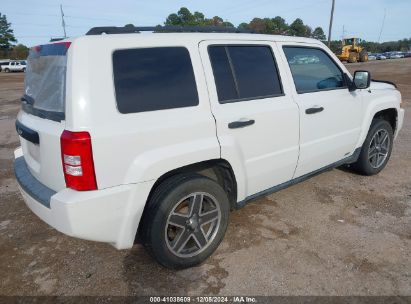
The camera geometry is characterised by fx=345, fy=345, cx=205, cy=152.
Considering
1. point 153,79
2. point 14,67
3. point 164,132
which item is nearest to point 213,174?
point 164,132

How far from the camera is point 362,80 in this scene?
4039 mm

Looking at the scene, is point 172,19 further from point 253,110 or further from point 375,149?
point 253,110

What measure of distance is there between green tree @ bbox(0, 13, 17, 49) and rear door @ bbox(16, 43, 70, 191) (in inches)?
3516

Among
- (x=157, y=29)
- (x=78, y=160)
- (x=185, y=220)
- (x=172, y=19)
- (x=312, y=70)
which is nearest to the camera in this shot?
(x=78, y=160)

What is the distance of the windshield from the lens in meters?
2.40

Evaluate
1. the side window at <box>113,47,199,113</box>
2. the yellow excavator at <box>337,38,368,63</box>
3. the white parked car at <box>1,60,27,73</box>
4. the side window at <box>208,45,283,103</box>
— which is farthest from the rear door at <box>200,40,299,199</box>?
the white parked car at <box>1,60,27,73</box>

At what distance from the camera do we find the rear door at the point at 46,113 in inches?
94.4

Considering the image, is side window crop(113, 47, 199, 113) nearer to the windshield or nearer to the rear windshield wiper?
the windshield

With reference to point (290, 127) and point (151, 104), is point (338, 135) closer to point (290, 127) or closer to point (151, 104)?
point (290, 127)

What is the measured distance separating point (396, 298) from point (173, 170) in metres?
1.89

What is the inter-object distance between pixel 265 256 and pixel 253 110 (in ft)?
4.27

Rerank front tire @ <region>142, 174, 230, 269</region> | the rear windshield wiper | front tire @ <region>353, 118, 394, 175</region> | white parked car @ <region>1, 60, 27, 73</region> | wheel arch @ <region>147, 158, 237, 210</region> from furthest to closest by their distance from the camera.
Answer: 1. white parked car @ <region>1, 60, 27, 73</region>
2. front tire @ <region>353, 118, 394, 175</region>
3. the rear windshield wiper
4. wheel arch @ <region>147, 158, 237, 210</region>
5. front tire @ <region>142, 174, 230, 269</region>

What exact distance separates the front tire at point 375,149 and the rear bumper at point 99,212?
131 inches

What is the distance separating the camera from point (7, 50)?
73750mm
